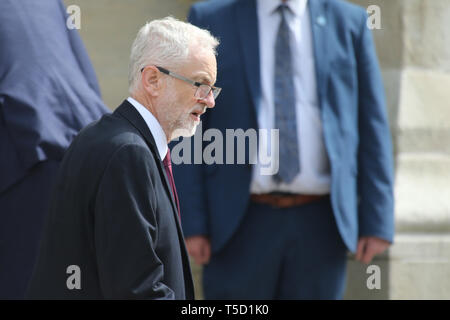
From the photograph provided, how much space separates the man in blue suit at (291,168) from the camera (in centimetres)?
395

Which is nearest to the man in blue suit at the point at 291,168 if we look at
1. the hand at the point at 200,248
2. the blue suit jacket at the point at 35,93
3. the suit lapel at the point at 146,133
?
the hand at the point at 200,248

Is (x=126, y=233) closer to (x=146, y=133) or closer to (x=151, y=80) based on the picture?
(x=146, y=133)

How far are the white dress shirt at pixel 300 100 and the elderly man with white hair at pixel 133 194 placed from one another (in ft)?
4.55

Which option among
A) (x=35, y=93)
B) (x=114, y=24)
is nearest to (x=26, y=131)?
(x=35, y=93)

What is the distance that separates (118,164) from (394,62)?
9.28 feet

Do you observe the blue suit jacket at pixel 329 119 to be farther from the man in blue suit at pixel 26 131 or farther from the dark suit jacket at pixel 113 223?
the dark suit jacket at pixel 113 223

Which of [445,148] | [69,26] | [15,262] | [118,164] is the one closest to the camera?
[118,164]

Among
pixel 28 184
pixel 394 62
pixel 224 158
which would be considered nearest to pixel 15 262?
pixel 28 184

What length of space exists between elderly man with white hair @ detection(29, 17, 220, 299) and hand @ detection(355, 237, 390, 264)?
169 cm

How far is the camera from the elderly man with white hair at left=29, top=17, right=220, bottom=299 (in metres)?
2.27

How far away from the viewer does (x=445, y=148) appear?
15.9ft

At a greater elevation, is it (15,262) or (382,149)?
(382,149)

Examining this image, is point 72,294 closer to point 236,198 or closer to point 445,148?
point 236,198

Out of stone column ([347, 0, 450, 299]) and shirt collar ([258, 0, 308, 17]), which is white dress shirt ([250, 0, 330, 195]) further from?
stone column ([347, 0, 450, 299])
